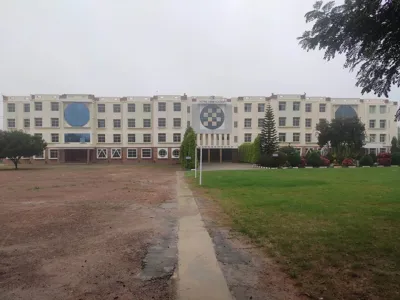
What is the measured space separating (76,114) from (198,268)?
183 ft

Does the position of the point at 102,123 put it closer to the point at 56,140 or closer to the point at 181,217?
the point at 56,140

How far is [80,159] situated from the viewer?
58.4 m

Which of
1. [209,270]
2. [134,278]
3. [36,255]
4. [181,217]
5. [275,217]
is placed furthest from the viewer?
[181,217]

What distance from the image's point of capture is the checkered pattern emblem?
17562 mm

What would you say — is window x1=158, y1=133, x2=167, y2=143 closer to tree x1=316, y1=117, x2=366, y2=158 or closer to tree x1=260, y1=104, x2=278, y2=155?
tree x1=260, y1=104, x2=278, y2=155

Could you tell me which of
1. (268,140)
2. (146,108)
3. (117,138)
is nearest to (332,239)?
(268,140)

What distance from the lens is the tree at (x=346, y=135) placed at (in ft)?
143

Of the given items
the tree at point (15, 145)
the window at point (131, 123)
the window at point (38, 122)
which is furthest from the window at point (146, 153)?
the tree at point (15, 145)

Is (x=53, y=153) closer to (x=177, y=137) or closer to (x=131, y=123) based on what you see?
(x=131, y=123)

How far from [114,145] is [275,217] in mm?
52153

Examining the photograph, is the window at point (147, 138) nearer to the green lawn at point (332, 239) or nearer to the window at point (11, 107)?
the window at point (11, 107)

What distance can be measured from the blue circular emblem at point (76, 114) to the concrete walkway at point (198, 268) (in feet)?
173

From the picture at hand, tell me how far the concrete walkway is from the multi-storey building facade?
4857 centimetres

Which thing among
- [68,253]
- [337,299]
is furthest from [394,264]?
[68,253]
